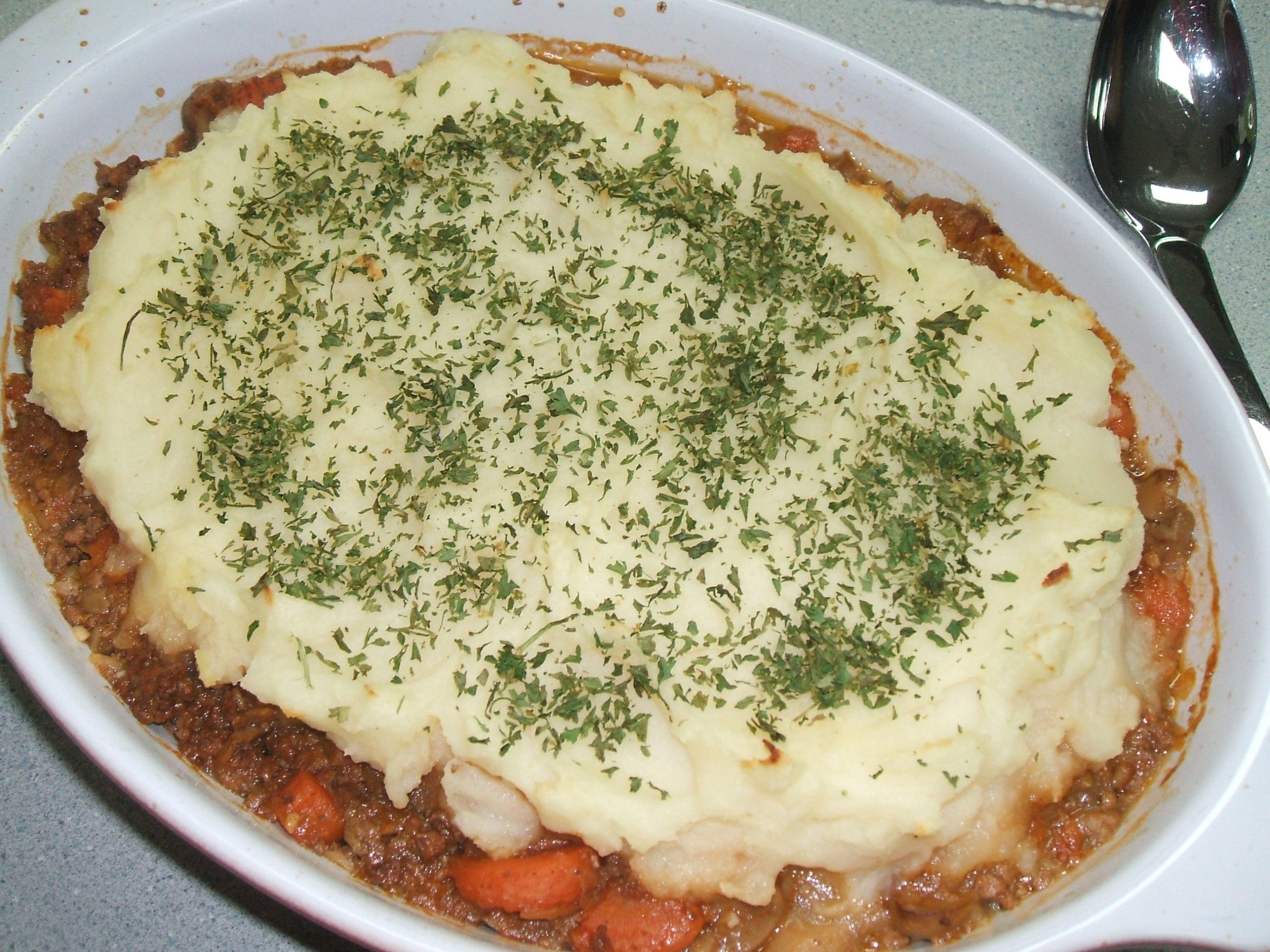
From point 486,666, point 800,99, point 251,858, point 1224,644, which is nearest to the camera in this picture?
point 251,858

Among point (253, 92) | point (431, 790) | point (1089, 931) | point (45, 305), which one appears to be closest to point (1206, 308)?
point (1089, 931)

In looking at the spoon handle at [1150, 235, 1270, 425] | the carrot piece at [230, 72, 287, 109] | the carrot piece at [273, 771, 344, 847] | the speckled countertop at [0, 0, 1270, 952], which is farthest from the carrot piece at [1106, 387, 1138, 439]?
the carrot piece at [230, 72, 287, 109]

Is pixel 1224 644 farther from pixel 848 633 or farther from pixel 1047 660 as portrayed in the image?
pixel 848 633

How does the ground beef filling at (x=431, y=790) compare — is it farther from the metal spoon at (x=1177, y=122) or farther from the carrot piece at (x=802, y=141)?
the carrot piece at (x=802, y=141)

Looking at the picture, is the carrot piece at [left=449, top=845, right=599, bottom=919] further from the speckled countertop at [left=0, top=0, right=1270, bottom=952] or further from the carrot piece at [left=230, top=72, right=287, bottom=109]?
the carrot piece at [left=230, top=72, right=287, bottom=109]

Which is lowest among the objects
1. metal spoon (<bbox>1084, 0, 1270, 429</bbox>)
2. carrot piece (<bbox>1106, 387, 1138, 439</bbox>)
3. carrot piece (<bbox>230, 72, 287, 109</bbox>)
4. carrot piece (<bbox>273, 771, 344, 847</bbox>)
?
carrot piece (<bbox>1106, 387, 1138, 439</bbox>)

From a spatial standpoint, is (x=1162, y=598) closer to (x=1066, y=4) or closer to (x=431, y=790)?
(x=431, y=790)

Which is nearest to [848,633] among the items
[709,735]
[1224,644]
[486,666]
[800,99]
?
[709,735]

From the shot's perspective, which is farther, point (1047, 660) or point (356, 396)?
point (356, 396)
